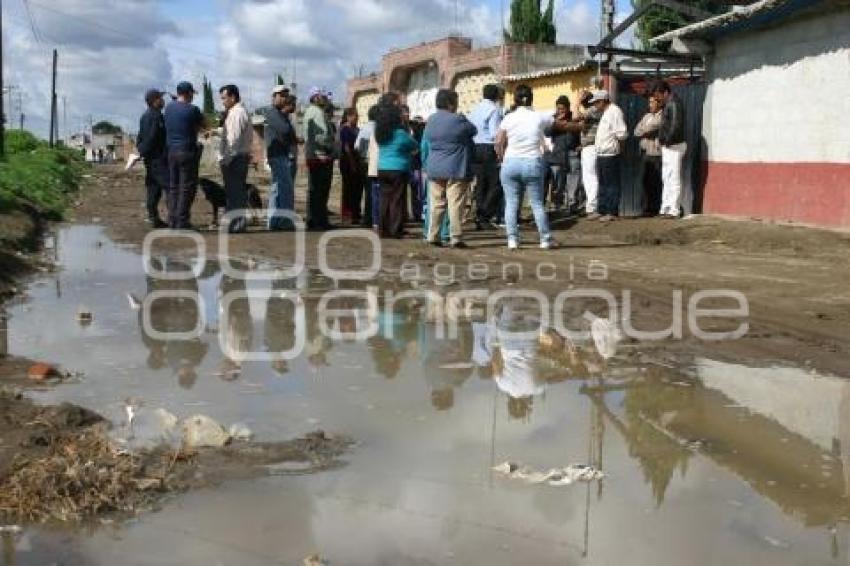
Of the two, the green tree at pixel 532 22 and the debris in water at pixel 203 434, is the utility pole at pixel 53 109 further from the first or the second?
the debris in water at pixel 203 434

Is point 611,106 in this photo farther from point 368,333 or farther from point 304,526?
point 304,526

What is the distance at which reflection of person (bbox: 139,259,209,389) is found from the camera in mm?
5438

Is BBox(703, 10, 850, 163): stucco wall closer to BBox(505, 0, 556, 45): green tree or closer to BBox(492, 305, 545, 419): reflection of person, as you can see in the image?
BBox(492, 305, 545, 419): reflection of person

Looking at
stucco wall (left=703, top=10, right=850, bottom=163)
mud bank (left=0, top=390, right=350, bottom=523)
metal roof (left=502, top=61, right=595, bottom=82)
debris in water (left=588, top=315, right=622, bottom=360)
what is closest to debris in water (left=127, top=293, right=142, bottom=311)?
mud bank (left=0, top=390, right=350, bottom=523)

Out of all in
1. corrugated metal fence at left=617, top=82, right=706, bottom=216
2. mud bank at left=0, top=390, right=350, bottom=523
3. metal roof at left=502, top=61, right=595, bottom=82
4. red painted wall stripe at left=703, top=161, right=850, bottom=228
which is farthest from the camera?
metal roof at left=502, top=61, right=595, bottom=82

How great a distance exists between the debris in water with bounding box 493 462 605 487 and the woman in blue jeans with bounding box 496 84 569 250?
22.5ft

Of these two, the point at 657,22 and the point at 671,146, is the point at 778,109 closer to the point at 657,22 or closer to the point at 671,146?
the point at 671,146

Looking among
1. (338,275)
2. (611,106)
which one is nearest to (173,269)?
(338,275)

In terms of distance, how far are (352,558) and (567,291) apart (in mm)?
5110

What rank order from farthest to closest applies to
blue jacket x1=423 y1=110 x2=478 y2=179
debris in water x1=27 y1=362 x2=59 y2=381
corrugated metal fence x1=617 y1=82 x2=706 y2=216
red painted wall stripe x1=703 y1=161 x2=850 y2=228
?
corrugated metal fence x1=617 y1=82 x2=706 y2=216 → red painted wall stripe x1=703 y1=161 x2=850 y2=228 → blue jacket x1=423 y1=110 x2=478 y2=179 → debris in water x1=27 y1=362 x2=59 y2=381

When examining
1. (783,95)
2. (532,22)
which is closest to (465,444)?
(783,95)

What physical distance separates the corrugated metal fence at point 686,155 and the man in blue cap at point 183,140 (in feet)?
20.3

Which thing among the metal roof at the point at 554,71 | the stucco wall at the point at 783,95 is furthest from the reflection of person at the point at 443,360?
the metal roof at the point at 554,71

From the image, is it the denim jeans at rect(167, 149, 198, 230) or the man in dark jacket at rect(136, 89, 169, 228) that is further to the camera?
the man in dark jacket at rect(136, 89, 169, 228)
